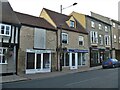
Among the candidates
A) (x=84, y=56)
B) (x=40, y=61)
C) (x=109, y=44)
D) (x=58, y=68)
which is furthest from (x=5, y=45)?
(x=109, y=44)

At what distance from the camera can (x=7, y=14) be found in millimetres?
20828

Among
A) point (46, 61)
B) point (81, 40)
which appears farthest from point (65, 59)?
point (81, 40)

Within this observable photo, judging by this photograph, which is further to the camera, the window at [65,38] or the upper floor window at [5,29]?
the window at [65,38]

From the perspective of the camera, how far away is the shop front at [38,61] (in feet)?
69.9

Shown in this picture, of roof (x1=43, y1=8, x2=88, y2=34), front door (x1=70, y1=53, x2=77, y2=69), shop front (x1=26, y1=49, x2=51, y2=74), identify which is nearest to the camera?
shop front (x1=26, y1=49, x2=51, y2=74)

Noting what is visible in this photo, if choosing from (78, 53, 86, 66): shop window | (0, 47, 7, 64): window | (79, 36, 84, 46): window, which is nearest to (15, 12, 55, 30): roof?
(0, 47, 7, 64): window

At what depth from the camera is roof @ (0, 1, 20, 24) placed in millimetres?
19681

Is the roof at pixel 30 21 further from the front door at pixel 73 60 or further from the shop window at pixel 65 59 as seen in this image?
Result: the front door at pixel 73 60

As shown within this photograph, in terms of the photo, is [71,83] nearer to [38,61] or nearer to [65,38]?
[38,61]

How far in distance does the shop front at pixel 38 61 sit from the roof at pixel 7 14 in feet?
11.9

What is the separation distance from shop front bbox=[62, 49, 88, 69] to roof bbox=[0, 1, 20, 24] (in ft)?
28.1

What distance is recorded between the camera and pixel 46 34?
23.6 metres

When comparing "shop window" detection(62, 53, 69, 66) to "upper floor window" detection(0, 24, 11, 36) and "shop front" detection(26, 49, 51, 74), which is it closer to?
"shop front" detection(26, 49, 51, 74)

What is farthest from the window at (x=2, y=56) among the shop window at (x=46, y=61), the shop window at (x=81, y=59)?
the shop window at (x=81, y=59)
